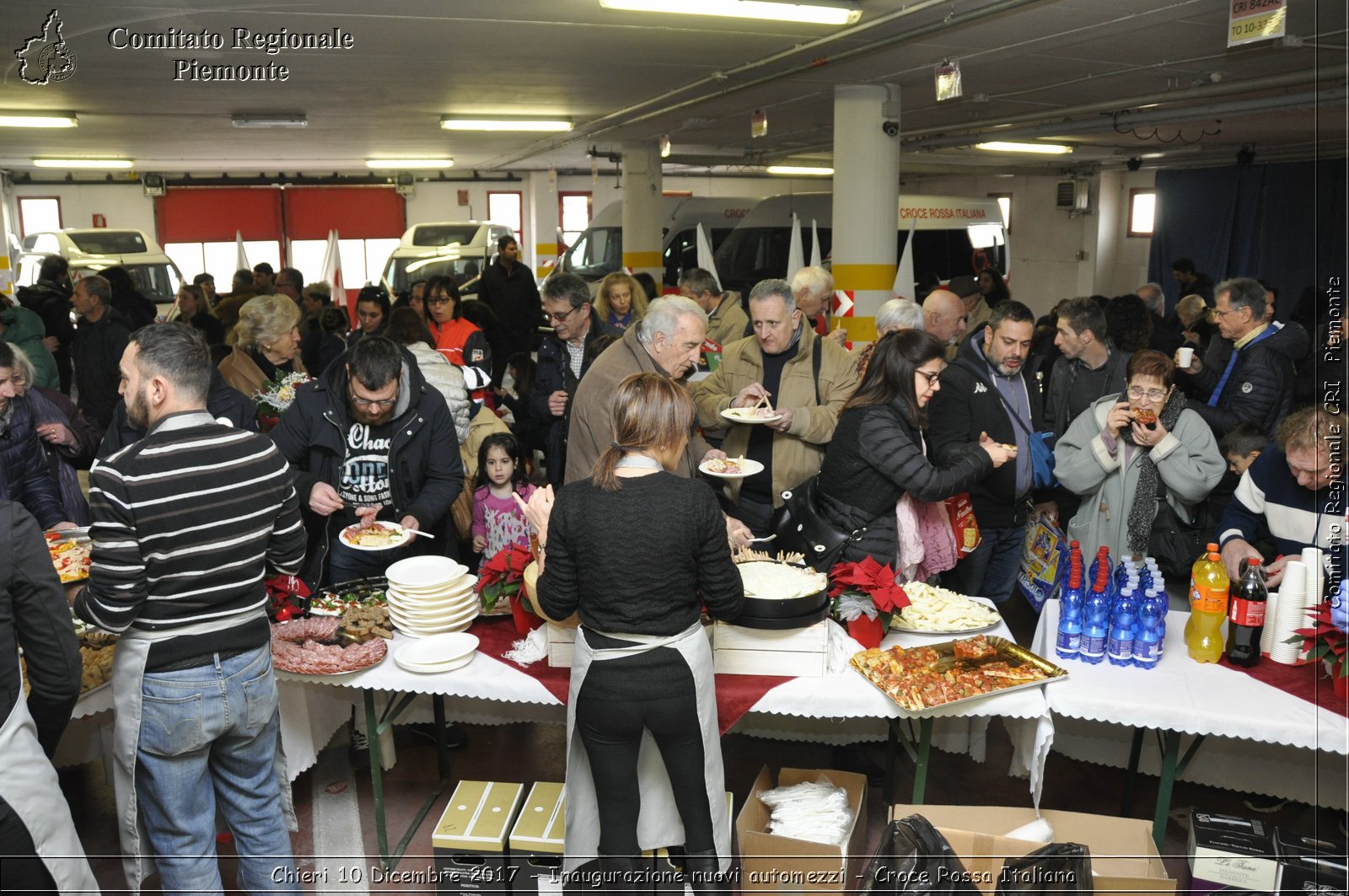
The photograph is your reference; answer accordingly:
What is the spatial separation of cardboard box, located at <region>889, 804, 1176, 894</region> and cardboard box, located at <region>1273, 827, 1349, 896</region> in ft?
0.96

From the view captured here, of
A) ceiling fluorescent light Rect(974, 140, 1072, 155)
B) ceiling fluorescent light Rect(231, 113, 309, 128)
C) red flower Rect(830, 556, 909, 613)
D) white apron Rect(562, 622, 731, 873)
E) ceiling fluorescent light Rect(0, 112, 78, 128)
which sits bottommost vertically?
white apron Rect(562, 622, 731, 873)

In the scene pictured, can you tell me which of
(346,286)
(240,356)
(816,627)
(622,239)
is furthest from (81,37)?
(346,286)

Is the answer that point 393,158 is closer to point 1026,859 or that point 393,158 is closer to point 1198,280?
point 1198,280

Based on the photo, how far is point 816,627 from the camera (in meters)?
2.93

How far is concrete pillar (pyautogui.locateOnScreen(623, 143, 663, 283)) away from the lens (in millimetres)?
13062

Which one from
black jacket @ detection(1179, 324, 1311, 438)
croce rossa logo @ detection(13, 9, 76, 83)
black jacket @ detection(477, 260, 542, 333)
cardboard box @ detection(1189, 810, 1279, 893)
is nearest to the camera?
cardboard box @ detection(1189, 810, 1279, 893)

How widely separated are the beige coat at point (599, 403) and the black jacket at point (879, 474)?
1.85ft

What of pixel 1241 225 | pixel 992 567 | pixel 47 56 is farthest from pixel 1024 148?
pixel 47 56

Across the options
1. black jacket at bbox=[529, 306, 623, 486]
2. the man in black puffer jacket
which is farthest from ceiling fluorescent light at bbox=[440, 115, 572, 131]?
the man in black puffer jacket

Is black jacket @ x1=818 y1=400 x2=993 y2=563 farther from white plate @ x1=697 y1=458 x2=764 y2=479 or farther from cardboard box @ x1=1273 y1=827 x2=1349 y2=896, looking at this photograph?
cardboard box @ x1=1273 y1=827 x2=1349 y2=896

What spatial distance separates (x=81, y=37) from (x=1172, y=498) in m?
6.27

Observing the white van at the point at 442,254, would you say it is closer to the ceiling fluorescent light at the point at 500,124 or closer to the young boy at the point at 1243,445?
the ceiling fluorescent light at the point at 500,124

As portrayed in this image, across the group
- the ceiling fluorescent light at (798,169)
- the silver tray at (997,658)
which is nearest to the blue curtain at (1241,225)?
the ceiling fluorescent light at (798,169)

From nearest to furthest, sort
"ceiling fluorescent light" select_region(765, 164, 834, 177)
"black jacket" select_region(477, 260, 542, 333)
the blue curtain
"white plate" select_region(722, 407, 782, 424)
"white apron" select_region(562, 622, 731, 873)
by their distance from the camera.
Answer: "white apron" select_region(562, 622, 731, 873), "white plate" select_region(722, 407, 782, 424), "black jacket" select_region(477, 260, 542, 333), the blue curtain, "ceiling fluorescent light" select_region(765, 164, 834, 177)
